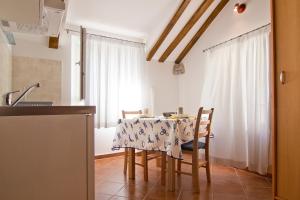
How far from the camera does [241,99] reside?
10.6 feet

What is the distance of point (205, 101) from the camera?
12.6 ft

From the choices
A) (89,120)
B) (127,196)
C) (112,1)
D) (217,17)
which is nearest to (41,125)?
(89,120)

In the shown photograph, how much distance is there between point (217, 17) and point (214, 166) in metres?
2.52

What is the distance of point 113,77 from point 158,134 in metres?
1.93

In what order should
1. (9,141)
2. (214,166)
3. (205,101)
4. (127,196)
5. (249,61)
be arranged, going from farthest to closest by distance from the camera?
(205,101)
(214,166)
(249,61)
(127,196)
(9,141)

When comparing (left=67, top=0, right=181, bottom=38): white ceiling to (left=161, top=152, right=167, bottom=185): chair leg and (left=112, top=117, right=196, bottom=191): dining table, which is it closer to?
(left=112, top=117, right=196, bottom=191): dining table

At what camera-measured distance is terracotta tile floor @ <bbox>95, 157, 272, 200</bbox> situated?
2.23m

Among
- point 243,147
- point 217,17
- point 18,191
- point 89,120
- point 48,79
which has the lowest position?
point 243,147

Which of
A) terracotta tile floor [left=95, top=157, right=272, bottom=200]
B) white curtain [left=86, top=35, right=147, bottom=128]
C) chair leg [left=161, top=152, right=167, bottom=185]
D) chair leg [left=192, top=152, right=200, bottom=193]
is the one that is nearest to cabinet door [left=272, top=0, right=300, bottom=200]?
terracotta tile floor [left=95, top=157, right=272, bottom=200]

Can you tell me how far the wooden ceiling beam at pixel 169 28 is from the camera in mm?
3535

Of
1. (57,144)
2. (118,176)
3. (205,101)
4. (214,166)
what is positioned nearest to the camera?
(57,144)

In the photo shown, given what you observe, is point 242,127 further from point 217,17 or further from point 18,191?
point 18,191

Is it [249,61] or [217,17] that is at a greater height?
[217,17]

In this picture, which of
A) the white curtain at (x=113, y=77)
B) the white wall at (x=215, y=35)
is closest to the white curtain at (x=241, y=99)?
the white wall at (x=215, y=35)
